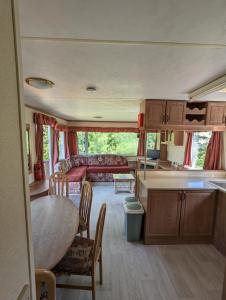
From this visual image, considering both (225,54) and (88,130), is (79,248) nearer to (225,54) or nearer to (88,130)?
(225,54)

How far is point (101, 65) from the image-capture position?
1.44m

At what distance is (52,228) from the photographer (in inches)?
65.1

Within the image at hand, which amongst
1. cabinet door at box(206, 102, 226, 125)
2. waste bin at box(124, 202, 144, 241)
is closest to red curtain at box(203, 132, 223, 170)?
cabinet door at box(206, 102, 226, 125)

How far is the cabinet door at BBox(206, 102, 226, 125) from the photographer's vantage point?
2.75m

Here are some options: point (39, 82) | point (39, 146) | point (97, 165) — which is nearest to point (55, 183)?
point (39, 146)

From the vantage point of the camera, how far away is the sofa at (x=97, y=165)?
5.91 meters

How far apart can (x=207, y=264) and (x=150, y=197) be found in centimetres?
106

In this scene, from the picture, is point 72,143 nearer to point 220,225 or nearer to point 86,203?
point 86,203

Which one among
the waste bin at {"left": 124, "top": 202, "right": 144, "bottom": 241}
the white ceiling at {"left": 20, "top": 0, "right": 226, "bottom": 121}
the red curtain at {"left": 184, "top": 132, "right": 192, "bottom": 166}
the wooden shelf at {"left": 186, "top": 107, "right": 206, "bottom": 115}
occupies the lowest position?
the waste bin at {"left": 124, "top": 202, "right": 144, "bottom": 241}

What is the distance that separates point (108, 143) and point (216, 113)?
4.91 meters

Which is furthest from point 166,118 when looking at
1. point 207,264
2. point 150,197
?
point 207,264

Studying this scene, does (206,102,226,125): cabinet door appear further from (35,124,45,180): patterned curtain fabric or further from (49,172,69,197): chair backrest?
(35,124,45,180): patterned curtain fabric

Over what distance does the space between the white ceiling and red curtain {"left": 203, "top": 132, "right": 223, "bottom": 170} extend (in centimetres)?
174

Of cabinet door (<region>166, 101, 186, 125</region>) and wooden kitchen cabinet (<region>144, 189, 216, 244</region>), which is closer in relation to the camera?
wooden kitchen cabinet (<region>144, 189, 216, 244</region>)
